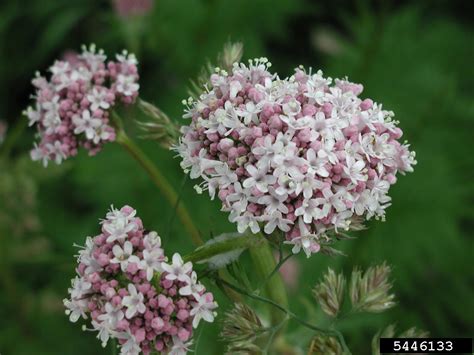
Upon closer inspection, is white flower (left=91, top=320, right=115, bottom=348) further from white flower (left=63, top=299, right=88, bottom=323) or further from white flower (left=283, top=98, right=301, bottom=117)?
white flower (left=283, top=98, right=301, bottom=117)

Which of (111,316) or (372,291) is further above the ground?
(372,291)

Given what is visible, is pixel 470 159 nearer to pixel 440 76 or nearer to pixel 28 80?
pixel 440 76

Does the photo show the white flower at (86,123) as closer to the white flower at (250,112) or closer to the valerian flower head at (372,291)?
the white flower at (250,112)

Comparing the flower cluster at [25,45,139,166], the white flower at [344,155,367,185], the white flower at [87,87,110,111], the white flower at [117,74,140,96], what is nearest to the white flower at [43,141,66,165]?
the flower cluster at [25,45,139,166]

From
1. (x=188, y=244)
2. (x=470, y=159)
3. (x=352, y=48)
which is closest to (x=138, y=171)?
(x=188, y=244)

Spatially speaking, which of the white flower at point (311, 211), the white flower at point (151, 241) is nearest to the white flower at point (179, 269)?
the white flower at point (151, 241)

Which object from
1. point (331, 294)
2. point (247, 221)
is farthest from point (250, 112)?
point (331, 294)

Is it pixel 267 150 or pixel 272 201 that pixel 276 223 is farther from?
pixel 267 150
